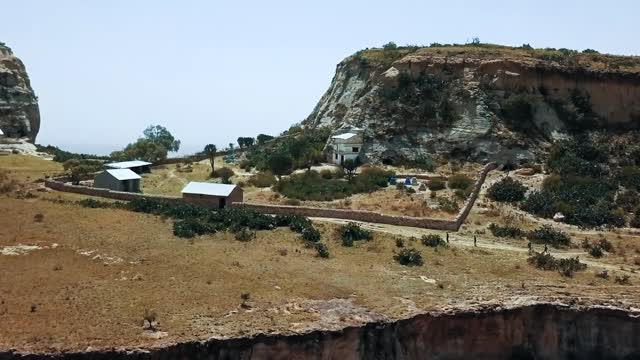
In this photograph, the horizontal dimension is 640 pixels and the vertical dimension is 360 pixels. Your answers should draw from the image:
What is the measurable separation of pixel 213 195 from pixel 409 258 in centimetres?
1215

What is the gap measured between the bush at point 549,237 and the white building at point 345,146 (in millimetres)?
17313

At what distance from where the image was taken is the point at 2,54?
6488 cm

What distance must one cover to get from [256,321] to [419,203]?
700 inches

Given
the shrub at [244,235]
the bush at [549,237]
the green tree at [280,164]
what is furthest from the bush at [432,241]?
the green tree at [280,164]

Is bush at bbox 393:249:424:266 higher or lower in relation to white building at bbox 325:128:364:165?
lower

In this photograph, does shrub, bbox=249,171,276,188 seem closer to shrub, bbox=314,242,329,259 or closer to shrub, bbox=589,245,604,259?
shrub, bbox=314,242,329,259

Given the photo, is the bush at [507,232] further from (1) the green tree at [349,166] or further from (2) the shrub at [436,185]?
(1) the green tree at [349,166]

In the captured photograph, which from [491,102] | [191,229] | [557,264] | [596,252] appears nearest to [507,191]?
[596,252]

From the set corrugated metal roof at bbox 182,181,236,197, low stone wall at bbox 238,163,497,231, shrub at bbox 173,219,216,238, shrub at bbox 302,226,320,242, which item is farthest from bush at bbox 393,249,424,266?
corrugated metal roof at bbox 182,181,236,197

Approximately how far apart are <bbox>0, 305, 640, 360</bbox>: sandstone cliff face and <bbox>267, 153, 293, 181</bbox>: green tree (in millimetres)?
23213

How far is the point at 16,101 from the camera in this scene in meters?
61.8

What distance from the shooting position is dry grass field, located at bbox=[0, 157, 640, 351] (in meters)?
20.2

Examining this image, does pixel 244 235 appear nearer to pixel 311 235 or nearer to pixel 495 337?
pixel 311 235

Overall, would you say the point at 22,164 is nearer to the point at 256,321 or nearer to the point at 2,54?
the point at 2,54
